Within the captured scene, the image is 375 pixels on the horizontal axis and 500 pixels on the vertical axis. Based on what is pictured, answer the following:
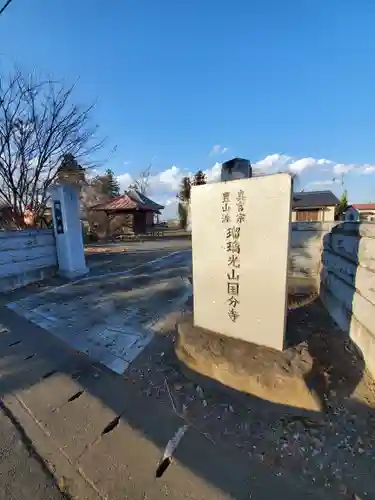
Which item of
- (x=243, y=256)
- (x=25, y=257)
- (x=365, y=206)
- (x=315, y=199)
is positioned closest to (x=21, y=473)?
(x=243, y=256)

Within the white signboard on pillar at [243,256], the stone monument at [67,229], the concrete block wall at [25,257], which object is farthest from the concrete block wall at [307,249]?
the concrete block wall at [25,257]

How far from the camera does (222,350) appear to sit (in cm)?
287

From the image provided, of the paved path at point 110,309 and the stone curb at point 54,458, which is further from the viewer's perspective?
the paved path at point 110,309

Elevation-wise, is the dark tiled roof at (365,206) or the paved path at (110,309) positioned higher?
the dark tiled roof at (365,206)

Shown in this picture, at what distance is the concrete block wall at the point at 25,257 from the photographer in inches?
245

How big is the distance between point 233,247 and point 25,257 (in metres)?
6.32

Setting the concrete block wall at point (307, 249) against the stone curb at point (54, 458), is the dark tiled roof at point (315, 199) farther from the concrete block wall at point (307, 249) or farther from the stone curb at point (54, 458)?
the stone curb at point (54, 458)

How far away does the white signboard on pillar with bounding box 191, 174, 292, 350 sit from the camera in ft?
8.68

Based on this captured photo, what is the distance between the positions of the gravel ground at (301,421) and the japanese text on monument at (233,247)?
0.86m

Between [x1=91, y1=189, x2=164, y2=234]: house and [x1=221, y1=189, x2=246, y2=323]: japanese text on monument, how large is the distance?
729 inches

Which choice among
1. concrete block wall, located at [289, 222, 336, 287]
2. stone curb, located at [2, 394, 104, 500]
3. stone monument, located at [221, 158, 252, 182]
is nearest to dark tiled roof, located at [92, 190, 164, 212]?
concrete block wall, located at [289, 222, 336, 287]

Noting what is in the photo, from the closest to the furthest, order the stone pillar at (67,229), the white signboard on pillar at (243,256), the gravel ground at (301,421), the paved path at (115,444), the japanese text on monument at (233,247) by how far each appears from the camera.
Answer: the paved path at (115,444) < the gravel ground at (301,421) < the white signboard on pillar at (243,256) < the japanese text on monument at (233,247) < the stone pillar at (67,229)

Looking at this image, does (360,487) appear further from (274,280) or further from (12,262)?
(12,262)

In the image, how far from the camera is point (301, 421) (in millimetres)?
2207
